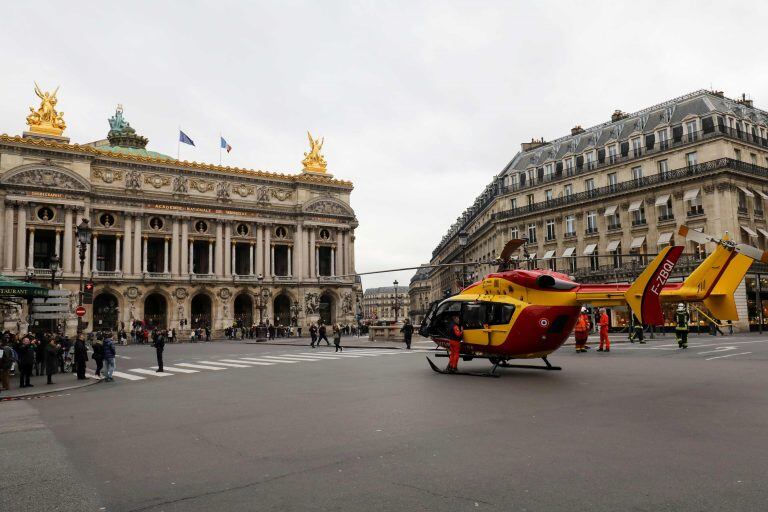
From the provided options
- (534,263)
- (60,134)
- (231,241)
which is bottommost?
(534,263)

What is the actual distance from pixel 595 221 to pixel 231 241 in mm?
41932

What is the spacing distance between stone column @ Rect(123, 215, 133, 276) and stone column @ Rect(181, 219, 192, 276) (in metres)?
5.56

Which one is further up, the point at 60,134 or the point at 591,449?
the point at 60,134

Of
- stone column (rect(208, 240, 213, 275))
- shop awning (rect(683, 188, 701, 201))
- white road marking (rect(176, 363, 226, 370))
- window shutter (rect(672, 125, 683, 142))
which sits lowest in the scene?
white road marking (rect(176, 363, 226, 370))

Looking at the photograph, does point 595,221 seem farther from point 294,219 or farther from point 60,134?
point 60,134

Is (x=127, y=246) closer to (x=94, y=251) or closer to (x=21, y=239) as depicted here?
(x=94, y=251)

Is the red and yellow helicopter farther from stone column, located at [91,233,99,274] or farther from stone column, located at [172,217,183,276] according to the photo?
stone column, located at [172,217,183,276]

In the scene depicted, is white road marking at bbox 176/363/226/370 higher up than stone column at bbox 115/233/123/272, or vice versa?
stone column at bbox 115/233/123/272

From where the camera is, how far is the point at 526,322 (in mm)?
16281

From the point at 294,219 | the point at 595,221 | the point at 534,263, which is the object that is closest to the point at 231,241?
the point at 294,219

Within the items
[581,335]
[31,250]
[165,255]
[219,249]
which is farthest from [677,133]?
[31,250]

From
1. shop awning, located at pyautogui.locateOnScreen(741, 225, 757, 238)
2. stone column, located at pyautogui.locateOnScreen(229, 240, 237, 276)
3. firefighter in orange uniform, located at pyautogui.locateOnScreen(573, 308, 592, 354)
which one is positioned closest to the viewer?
firefighter in orange uniform, located at pyautogui.locateOnScreen(573, 308, 592, 354)

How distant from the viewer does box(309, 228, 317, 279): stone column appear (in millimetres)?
71312

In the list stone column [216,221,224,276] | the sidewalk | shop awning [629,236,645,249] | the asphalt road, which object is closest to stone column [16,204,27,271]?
stone column [216,221,224,276]
